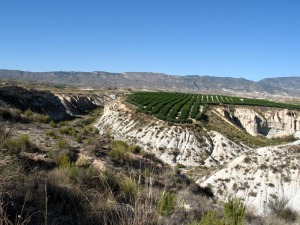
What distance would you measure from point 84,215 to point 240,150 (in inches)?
1296

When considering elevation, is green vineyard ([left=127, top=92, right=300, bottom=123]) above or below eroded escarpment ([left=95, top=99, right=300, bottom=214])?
above

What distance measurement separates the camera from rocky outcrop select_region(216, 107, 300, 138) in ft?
220

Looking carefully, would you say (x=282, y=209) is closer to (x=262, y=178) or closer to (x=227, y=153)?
(x=262, y=178)

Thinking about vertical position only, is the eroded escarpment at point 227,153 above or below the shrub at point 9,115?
below

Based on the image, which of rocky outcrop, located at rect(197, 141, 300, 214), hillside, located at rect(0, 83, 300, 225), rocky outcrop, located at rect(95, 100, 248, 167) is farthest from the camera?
rocky outcrop, located at rect(95, 100, 248, 167)

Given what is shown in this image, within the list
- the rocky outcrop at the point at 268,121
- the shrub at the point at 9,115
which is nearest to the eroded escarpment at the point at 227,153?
the rocky outcrop at the point at 268,121

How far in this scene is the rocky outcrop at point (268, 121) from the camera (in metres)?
67.1

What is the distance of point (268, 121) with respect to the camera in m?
69.6

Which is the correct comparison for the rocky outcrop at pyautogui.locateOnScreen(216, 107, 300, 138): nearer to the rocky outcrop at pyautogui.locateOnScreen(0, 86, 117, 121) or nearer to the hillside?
the hillside

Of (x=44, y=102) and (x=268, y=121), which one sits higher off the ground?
(x=44, y=102)

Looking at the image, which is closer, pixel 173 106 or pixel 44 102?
pixel 173 106

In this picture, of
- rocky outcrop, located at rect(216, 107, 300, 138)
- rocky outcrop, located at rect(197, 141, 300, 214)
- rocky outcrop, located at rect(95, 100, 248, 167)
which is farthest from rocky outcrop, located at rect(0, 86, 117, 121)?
rocky outcrop, located at rect(197, 141, 300, 214)

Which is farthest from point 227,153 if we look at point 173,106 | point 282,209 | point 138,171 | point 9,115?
point 173,106

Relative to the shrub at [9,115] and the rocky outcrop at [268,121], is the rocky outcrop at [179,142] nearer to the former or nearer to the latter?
the shrub at [9,115]
